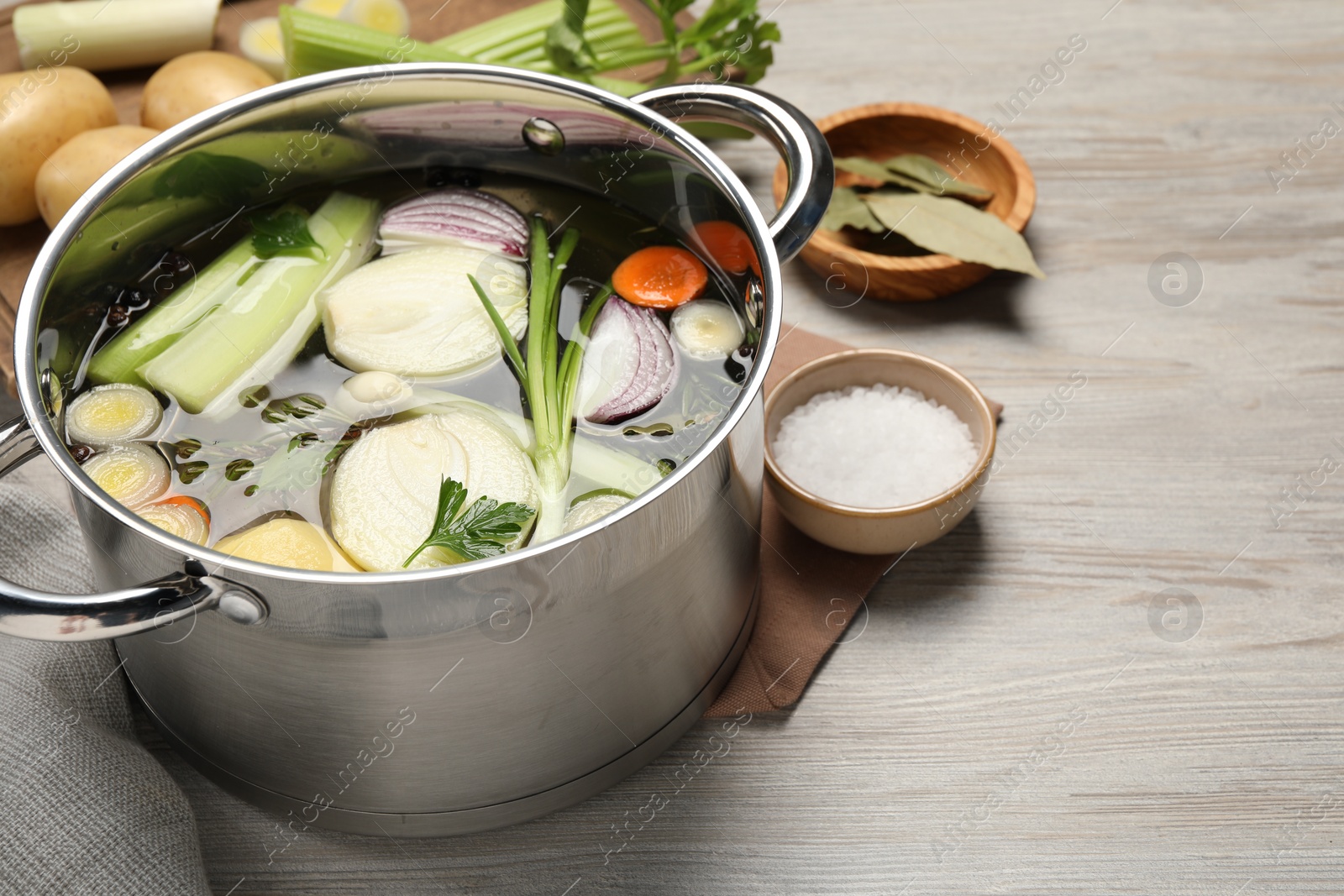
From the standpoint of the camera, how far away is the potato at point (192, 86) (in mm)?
1771

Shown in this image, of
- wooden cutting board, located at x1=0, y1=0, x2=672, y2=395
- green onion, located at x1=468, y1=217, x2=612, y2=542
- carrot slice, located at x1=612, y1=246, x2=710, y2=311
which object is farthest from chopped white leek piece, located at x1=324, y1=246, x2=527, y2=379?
wooden cutting board, located at x1=0, y1=0, x2=672, y2=395

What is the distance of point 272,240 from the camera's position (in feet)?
4.44

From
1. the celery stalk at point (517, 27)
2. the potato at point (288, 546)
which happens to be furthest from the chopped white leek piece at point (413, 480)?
the celery stalk at point (517, 27)

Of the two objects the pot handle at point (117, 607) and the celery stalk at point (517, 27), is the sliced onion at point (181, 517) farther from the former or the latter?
the celery stalk at point (517, 27)

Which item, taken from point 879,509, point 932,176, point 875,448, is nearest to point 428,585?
point 879,509

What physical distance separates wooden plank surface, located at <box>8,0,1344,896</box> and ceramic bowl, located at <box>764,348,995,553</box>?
0.33ft

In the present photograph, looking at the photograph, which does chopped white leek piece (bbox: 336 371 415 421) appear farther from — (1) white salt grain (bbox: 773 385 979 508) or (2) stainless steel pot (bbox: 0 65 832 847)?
(1) white salt grain (bbox: 773 385 979 508)

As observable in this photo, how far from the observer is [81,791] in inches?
43.1

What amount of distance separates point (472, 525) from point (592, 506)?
126mm

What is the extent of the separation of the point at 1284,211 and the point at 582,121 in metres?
1.23

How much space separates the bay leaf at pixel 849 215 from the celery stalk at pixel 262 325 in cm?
67

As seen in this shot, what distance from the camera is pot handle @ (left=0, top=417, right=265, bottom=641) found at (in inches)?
34.4

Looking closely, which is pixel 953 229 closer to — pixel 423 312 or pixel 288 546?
pixel 423 312

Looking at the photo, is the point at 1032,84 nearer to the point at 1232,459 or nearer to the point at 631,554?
the point at 1232,459
